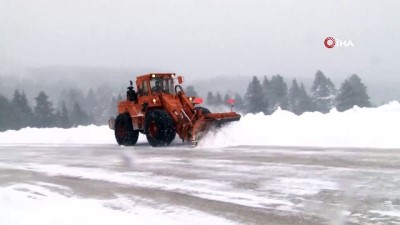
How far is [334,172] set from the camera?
24.2 ft

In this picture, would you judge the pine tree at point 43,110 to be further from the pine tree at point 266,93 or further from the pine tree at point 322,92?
the pine tree at point 322,92

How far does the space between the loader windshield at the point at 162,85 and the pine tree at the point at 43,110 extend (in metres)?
43.4

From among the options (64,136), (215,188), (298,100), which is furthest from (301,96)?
(215,188)

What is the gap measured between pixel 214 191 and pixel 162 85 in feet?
32.1

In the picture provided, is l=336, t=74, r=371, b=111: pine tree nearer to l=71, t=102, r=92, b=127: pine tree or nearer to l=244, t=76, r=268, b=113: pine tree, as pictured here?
l=244, t=76, r=268, b=113: pine tree

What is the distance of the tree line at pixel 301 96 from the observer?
1410 inches

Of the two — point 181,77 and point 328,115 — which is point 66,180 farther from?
point 328,115

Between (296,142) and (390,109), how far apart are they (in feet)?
17.0

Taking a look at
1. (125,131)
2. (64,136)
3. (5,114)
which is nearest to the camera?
(125,131)

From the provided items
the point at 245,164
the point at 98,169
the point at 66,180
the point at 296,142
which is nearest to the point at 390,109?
the point at 296,142

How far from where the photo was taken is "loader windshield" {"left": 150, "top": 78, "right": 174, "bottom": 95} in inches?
616

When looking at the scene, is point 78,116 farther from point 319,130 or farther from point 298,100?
point 319,130

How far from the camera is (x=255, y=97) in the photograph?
41.8m

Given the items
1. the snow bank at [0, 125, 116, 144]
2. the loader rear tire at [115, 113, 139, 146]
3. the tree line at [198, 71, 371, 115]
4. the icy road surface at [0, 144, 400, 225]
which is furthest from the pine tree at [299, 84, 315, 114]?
the icy road surface at [0, 144, 400, 225]
